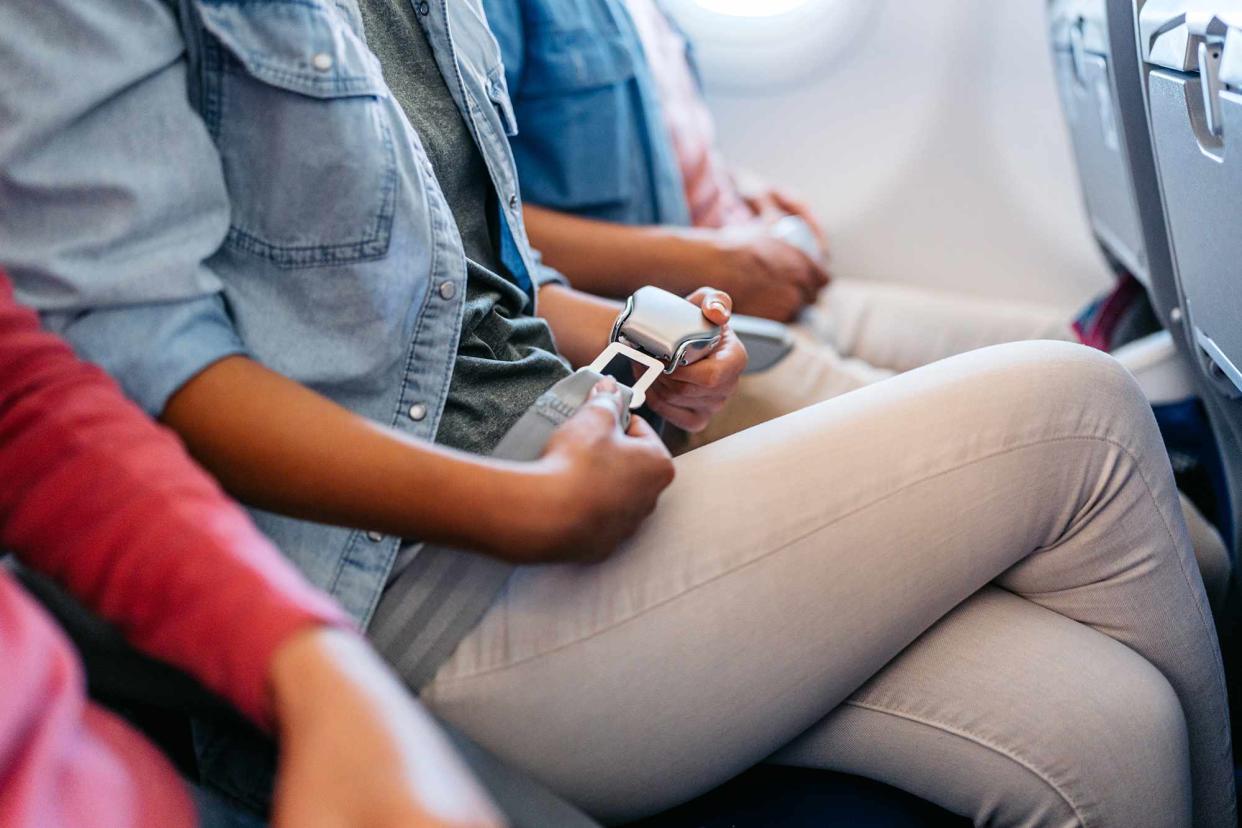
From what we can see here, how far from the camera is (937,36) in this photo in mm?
1947

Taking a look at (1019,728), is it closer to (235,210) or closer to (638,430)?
(638,430)

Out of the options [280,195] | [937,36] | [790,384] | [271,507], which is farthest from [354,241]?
[937,36]

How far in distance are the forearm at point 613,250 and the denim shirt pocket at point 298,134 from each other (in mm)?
535

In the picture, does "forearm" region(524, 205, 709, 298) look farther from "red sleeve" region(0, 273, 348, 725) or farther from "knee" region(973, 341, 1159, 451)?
"red sleeve" region(0, 273, 348, 725)

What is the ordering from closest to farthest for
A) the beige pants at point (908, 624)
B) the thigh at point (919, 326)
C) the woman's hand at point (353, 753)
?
the woman's hand at point (353, 753)
the beige pants at point (908, 624)
the thigh at point (919, 326)

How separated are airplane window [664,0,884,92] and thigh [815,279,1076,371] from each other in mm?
573

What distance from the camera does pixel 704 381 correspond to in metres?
0.87

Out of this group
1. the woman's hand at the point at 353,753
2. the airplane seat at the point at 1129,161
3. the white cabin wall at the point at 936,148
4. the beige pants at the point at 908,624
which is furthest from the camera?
the white cabin wall at the point at 936,148

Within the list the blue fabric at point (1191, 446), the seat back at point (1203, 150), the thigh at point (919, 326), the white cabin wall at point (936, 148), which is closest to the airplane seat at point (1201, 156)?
the seat back at point (1203, 150)

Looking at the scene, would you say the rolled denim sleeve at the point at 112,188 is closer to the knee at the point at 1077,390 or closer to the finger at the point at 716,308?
the finger at the point at 716,308

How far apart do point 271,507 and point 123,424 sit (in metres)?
0.12

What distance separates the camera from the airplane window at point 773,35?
1.95m

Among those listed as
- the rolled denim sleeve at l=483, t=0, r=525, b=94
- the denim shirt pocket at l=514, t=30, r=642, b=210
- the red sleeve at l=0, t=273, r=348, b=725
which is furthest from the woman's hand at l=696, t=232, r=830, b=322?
the red sleeve at l=0, t=273, r=348, b=725

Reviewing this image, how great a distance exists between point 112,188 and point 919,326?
1.21 m
